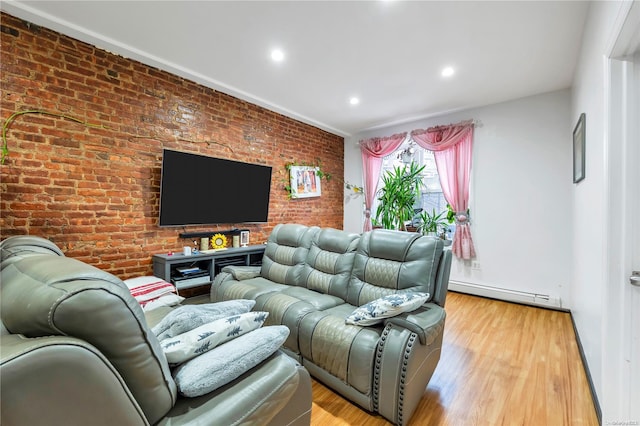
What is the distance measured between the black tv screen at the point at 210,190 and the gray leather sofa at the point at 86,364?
7.28ft

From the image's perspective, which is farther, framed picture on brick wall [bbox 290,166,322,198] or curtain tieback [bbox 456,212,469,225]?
framed picture on brick wall [bbox 290,166,322,198]

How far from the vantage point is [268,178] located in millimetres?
4008

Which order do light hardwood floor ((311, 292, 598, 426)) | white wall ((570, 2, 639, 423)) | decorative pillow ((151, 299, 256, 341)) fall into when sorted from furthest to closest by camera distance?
1. light hardwood floor ((311, 292, 598, 426))
2. white wall ((570, 2, 639, 423))
3. decorative pillow ((151, 299, 256, 341))

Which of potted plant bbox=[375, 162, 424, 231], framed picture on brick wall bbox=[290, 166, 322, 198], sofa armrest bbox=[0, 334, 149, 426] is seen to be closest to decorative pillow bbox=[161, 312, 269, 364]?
sofa armrest bbox=[0, 334, 149, 426]

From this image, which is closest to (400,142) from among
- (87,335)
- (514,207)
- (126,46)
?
(514,207)

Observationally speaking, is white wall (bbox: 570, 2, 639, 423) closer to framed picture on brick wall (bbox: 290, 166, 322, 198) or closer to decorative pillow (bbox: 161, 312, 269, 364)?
decorative pillow (bbox: 161, 312, 269, 364)

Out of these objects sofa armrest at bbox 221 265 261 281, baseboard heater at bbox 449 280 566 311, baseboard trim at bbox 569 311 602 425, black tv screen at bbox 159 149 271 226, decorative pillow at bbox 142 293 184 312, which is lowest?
baseboard trim at bbox 569 311 602 425

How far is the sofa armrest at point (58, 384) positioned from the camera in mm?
503

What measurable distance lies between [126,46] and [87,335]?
2.94 metres

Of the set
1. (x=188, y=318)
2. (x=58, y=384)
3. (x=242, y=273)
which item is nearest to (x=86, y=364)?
(x=58, y=384)

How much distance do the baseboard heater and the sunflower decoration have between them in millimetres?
3301

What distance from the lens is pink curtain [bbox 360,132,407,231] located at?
4.93 meters

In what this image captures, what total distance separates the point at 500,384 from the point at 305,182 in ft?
11.8

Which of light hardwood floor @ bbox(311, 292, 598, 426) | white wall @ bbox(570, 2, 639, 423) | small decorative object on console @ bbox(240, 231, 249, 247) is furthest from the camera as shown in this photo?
small decorative object on console @ bbox(240, 231, 249, 247)
